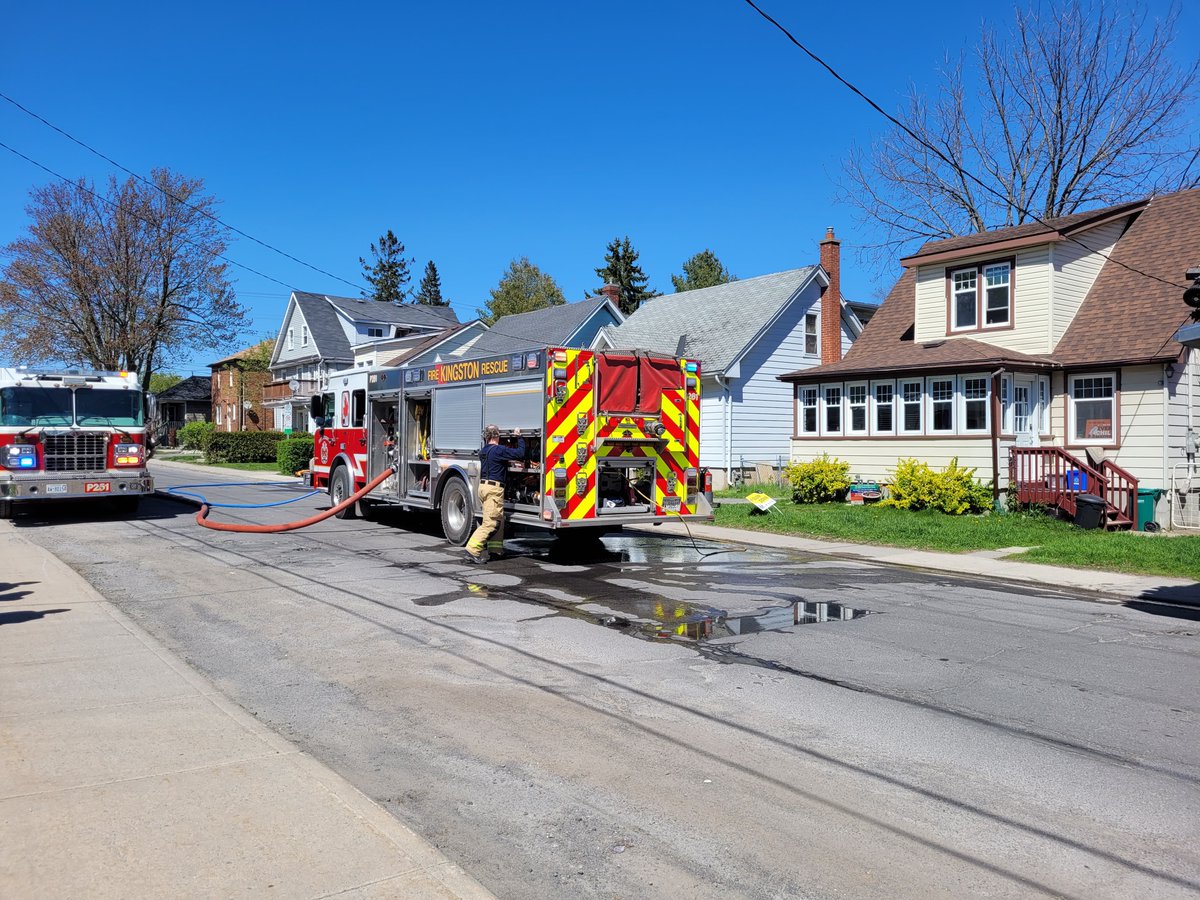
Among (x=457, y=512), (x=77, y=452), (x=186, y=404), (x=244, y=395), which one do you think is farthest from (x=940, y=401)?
(x=186, y=404)

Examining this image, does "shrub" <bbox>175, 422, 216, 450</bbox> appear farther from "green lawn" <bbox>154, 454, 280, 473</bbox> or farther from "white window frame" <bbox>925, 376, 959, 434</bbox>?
"white window frame" <bbox>925, 376, 959, 434</bbox>

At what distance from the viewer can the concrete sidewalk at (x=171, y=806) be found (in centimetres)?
347

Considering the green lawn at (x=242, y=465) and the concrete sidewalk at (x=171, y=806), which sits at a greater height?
the green lawn at (x=242, y=465)

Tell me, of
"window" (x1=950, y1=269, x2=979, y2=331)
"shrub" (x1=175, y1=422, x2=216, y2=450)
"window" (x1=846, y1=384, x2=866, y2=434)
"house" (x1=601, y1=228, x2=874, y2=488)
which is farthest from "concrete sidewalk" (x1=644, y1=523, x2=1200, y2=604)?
"shrub" (x1=175, y1=422, x2=216, y2=450)

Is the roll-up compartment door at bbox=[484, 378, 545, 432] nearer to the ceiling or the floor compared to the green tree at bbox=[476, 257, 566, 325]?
nearer to the floor

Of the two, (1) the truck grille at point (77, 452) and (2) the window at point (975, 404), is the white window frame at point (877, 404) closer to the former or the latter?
(2) the window at point (975, 404)

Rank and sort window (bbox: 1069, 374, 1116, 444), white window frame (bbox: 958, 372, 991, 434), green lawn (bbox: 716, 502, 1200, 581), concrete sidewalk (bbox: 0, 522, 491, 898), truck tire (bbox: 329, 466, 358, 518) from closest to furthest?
concrete sidewalk (bbox: 0, 522, 491, 898) < green lawn (bbox: 716, 502, 1200, 581) < truck tire (bbox: 329, 466, 358, 518) < window (bbox: 1069, 374, 1116, 444) < white window frame (bbox: 958, 372, 991, 434)

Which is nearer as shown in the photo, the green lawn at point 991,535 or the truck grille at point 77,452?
the green lawn at point 991,535

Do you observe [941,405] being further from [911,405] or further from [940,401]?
[911,405]

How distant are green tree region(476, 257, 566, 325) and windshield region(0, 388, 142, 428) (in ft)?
184

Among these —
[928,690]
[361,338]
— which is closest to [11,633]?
[928,690]

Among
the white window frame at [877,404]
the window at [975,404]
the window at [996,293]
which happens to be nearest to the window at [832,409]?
the white window frame at [877,404]

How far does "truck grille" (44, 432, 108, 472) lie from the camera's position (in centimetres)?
1617

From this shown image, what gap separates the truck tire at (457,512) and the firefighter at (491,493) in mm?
989
